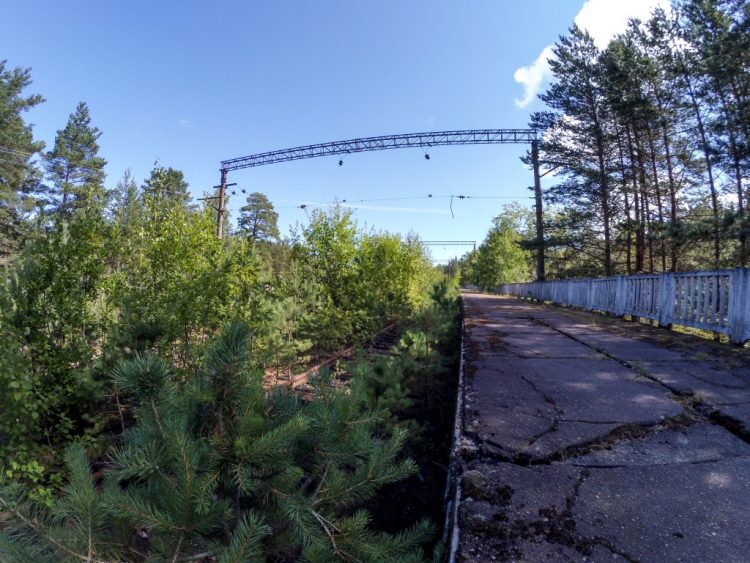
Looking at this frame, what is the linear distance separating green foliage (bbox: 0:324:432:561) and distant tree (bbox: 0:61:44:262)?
28180 millimetres

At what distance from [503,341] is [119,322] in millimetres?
4391

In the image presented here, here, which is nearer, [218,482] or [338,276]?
[218,482]

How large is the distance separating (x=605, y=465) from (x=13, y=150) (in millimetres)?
29984

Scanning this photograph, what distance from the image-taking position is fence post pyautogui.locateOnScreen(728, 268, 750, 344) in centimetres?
443

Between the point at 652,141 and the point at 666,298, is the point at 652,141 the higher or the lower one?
the higher one

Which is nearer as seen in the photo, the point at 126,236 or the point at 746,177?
the point at 126,236

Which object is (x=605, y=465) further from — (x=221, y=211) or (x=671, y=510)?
(x=221, y=211)

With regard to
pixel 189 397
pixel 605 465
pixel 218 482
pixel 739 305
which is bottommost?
pixel 605 465

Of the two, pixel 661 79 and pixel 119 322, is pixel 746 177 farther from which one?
pixel 119 322

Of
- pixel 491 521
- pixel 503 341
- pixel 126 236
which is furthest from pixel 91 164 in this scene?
pixel 491 521

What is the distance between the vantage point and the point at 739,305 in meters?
4.60

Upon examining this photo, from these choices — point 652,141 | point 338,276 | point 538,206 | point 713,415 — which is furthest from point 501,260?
point 713,415

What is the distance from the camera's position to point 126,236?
210 inches

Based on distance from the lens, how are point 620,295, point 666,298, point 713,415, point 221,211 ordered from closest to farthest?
point 713,415 < point 666,298 < point 620,295 < point 221,211
